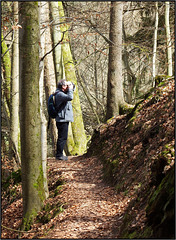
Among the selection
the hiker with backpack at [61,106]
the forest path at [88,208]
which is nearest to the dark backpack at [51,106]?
the hiker with backpack at [61,106]

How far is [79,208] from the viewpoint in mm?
6113

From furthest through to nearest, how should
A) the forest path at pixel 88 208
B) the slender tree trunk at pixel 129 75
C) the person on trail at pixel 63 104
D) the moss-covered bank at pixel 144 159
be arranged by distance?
the slender tree trunk at pixel 129 75 < the person on trail at pixel 63 104 < the forest path at pixel 88 208 < the moss-covered bank at pixel 144 159

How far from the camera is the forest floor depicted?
526cm

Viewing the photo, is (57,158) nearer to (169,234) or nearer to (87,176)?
(87,176)

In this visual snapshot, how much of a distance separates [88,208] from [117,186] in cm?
97

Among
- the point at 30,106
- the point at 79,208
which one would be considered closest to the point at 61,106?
the point at 30,106

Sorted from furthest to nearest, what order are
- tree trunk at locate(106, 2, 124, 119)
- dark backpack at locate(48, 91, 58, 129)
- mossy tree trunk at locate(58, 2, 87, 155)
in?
1. mossy tree trunk at locate(58, 2, 87, 155)
2. tree trunk at locate(106, 2, 124, 119)
3. dark backpack at locate(48, 91, 58, 129)

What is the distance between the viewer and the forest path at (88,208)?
16.9ft

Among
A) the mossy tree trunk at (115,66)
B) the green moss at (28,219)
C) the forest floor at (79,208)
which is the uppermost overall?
the mossy tree trunk at (115,66)

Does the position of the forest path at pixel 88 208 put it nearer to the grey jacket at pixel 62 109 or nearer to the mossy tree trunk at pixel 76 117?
the grey jacket at pixel 62 109

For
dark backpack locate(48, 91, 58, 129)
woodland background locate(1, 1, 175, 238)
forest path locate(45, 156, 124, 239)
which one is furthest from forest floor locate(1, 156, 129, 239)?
dark backpack locate(48, 91, 58, 129)

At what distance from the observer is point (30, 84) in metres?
6.31

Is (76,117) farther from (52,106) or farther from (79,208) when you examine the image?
(79,208)

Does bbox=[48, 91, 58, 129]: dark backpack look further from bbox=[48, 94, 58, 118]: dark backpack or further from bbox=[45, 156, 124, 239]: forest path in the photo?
bbox=[45, 156, 124, 239]: forest path
